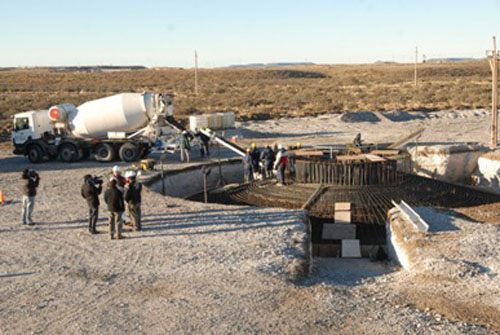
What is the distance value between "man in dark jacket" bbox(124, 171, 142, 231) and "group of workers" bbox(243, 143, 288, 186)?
235 inches

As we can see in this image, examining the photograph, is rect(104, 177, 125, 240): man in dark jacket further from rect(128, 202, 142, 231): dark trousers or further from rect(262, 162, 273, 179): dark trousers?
rect(262, 162, 273, 179): dark trousers

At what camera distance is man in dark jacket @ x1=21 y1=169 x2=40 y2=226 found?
14570mm

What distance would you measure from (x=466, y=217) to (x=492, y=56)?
14.1 metres

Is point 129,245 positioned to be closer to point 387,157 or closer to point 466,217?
point 466,217

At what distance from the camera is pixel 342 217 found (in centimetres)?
1639

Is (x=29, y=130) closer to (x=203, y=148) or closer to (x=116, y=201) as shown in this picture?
(x=203, y=148)

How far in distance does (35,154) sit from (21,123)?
70.9 inches

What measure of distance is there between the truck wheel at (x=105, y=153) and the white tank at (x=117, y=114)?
64cm

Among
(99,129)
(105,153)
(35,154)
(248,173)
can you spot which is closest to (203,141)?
(105,153)

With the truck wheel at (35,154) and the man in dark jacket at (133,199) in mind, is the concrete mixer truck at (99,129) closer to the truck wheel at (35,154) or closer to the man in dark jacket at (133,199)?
the truck wheel at (35,154)

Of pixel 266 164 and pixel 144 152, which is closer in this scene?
pixel 266 164

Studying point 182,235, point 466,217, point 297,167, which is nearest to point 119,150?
point 297,167

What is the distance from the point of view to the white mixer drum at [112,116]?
2595cm

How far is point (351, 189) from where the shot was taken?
1845cm
